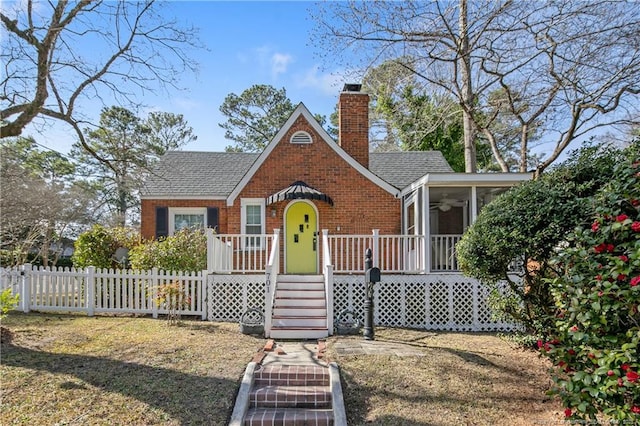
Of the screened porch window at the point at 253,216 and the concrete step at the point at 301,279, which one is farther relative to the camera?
the screened porch window at the point at 253,216

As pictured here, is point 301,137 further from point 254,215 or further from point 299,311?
point 299,311

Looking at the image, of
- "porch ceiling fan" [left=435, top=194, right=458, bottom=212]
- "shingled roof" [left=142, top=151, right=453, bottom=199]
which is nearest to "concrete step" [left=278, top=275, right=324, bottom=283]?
"porch ceiling fan" [left=435, top=194, right=458, bottom=212]

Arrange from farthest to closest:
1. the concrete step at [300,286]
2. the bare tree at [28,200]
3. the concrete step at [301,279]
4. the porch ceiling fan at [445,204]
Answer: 1. the porch ceiling fan at [445,204]
2. the bare tree at [28,200]
3. the concrete step at [301,279]
4. the concrete step at [300,286]

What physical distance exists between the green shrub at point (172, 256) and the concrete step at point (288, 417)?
21.2ft

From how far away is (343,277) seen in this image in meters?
9.93

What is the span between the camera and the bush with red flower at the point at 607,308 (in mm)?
3229

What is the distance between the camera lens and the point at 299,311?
920 centimetres

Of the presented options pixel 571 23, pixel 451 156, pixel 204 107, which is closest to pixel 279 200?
pixel 204 107

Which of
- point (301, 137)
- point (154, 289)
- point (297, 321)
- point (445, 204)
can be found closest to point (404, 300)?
point (297, 321)

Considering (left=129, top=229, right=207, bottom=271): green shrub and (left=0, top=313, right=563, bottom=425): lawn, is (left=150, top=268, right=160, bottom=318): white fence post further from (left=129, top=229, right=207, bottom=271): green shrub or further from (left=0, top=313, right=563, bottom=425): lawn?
(left=0, top=313, right=563, bottom=425): lawn

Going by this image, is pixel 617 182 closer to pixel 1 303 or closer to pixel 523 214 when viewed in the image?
pixel 523 214

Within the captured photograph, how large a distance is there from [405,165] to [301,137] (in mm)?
5589

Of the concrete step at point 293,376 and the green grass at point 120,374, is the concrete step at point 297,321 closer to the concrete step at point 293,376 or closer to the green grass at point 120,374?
the green grass at point 120,374

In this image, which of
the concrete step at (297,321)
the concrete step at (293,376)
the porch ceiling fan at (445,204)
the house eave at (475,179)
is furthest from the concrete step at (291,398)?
the porch ceiling fan at (445,204)
